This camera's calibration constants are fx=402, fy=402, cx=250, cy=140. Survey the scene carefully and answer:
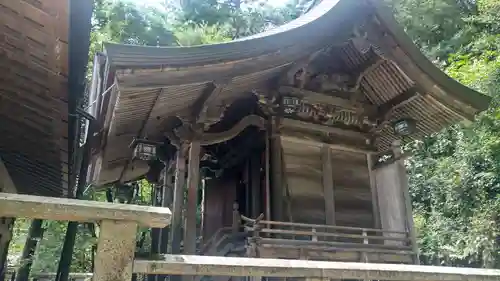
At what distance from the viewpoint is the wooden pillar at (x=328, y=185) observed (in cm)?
750

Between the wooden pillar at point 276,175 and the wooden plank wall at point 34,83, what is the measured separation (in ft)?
11.2

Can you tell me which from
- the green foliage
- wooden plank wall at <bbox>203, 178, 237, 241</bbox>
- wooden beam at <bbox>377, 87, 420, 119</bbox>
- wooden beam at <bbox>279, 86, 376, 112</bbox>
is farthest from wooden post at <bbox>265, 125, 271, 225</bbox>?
the green foliage

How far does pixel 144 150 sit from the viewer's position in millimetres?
7418

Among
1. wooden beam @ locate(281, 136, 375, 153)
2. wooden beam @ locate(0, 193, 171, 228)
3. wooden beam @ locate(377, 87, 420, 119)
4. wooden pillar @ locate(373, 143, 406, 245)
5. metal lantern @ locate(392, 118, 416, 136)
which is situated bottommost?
wooden beam @ locate(0, 193, 171, 228)

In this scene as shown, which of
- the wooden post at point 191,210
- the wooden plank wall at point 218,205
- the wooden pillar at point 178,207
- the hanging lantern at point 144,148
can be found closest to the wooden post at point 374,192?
the wooden plank wall at point 218,205

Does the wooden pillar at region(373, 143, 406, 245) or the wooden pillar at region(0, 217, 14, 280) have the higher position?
the wooden pillar at region(373, 143, 406, 245)

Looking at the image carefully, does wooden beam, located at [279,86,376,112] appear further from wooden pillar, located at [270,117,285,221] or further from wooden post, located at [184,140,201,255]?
wooden post, located at [184,140,201,255]

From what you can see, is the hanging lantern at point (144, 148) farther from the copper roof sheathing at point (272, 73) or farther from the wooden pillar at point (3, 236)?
the wooden pillar at point (3, 236)

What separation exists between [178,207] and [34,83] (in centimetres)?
357

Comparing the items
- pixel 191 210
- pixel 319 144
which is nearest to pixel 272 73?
pixel 319 144

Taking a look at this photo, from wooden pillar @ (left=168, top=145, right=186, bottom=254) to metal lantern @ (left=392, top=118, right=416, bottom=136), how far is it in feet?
13.4

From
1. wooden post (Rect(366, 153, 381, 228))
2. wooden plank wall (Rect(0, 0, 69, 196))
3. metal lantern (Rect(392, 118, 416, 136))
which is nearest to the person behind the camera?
wooden plank wall (Rect(0, 0, 69, 196))

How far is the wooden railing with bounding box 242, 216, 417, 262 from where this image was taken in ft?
20.5

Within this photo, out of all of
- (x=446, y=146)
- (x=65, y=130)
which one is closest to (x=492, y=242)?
(x=446, y=146)
